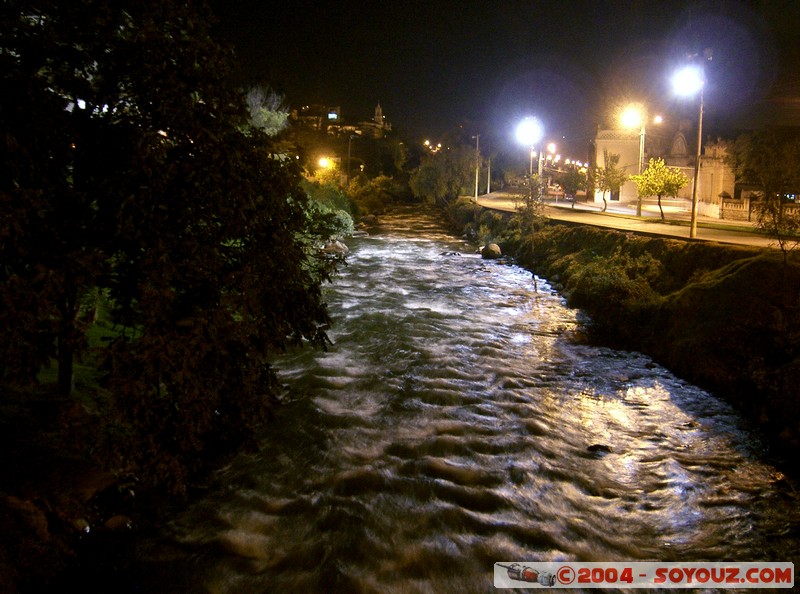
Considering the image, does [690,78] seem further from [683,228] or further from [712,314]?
[712,314]

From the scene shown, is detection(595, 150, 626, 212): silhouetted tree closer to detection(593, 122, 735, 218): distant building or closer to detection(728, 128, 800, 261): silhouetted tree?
detection(593, 122, 735, 218): distant building

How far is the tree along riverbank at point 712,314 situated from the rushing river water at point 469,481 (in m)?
0.63

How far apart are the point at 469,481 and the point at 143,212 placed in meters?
6.58

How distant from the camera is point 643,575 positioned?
283 inches

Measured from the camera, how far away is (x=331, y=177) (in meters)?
53.6

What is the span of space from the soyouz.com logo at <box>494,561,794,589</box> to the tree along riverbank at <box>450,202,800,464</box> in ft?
11.4

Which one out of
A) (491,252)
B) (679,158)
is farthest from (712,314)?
(679,158)

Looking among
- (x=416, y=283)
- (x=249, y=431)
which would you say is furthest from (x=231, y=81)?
(x=416, y=283)

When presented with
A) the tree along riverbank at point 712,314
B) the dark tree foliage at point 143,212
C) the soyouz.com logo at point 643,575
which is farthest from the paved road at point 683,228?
the dark tree foliage at point 143,212

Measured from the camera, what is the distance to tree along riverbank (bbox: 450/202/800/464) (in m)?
11.3

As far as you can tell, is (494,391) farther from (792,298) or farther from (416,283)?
(416,283)

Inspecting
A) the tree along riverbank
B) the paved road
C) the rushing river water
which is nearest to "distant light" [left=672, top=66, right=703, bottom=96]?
the paved road

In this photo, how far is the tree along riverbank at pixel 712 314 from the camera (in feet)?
37.0

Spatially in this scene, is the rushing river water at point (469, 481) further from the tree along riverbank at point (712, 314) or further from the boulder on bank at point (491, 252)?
the boulder on bank at point (491, 252)
